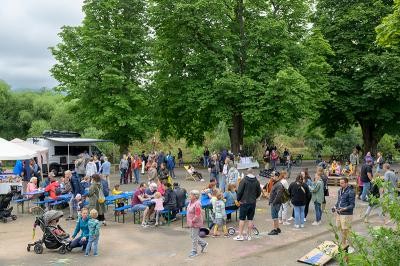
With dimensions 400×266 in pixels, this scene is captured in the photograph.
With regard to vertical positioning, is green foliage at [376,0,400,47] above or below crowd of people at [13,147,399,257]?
above

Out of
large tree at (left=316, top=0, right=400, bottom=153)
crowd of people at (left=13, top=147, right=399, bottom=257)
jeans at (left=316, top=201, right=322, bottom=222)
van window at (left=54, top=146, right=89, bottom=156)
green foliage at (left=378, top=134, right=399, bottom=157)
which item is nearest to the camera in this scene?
crowd of people at (left=13, top=147, right=399, bottom=257)

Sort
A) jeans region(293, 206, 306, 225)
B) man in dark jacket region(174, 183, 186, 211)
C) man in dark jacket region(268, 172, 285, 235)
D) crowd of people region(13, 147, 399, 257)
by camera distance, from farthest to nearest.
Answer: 1. man in dark jacket region(174, 183, 186, 211)
2. jeans region(293, 206, 306, 225)
3. man in dark jacket region(268, 172, 285, 235)
4. crowd of people region(13, 147, 399, 257)

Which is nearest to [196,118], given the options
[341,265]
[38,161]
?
[38,161]

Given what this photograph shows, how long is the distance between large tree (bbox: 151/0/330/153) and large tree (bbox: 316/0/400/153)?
98.9 inches

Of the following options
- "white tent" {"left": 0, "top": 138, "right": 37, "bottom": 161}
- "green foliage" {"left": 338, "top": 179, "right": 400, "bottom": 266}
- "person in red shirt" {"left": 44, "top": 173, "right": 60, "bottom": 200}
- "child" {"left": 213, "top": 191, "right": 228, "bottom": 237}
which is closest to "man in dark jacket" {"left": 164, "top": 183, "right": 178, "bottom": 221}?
"child" {"left": 213, "top": 191, "right": 228, "bottom": 237}

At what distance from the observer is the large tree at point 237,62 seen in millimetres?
30141

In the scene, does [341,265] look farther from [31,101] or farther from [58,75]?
[31,101]

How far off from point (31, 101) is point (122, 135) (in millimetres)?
29253

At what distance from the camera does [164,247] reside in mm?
12688

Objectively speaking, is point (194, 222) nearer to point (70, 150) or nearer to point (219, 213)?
→ point (219, 213)

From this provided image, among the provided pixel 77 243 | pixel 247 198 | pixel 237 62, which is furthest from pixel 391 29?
pixel 237 62

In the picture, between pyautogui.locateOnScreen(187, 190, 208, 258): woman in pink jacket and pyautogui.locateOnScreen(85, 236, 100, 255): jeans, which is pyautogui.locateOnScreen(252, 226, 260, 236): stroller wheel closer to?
pyautogui.locateOnScreen(187, 190, 208, 258): woman in pink jacket

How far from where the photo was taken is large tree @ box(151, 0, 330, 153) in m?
30.1

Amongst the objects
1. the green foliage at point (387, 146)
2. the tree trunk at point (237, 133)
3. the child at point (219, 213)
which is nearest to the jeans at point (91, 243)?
the child at point (219, 213)
